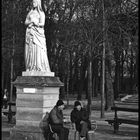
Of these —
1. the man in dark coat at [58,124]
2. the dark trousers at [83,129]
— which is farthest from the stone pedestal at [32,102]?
the dark trousers at [83,129]

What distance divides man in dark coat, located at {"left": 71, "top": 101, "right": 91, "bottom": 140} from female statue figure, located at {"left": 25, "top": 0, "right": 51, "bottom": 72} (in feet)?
6.22

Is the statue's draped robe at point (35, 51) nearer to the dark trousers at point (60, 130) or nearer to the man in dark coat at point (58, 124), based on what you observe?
the man in dark coat at point (58, 124)

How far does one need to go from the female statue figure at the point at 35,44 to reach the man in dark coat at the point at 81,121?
1.89 m

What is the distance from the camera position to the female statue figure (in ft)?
39.9

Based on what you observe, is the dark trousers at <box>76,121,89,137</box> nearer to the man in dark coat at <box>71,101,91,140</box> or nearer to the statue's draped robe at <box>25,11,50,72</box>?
the man in dark coat at <box>71,101,91,140</box>

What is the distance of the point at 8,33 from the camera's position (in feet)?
89.9

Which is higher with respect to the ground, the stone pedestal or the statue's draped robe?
the statue's draped robe

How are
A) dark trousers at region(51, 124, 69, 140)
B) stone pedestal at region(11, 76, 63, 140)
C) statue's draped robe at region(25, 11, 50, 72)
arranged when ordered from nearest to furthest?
dark trousers at region(51, 124, 69, 140) → stone pedestal at region(11, 76, 63, 140) → statue's draped robe at region(25, 11, 50, 72)

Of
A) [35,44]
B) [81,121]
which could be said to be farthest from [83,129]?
[35,44]

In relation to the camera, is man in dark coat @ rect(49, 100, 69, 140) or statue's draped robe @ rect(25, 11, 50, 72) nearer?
man in dark coat @ rect(49, 100, 69, 140)

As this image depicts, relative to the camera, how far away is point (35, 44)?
12.3 metres

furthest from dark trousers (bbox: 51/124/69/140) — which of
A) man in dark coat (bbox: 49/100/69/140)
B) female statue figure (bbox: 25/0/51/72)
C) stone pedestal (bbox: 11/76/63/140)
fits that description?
female statue figure (bbox: 25/0/51/72)

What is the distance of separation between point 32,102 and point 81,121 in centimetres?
181

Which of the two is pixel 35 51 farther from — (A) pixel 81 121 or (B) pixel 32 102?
(A) pixel 81 121
